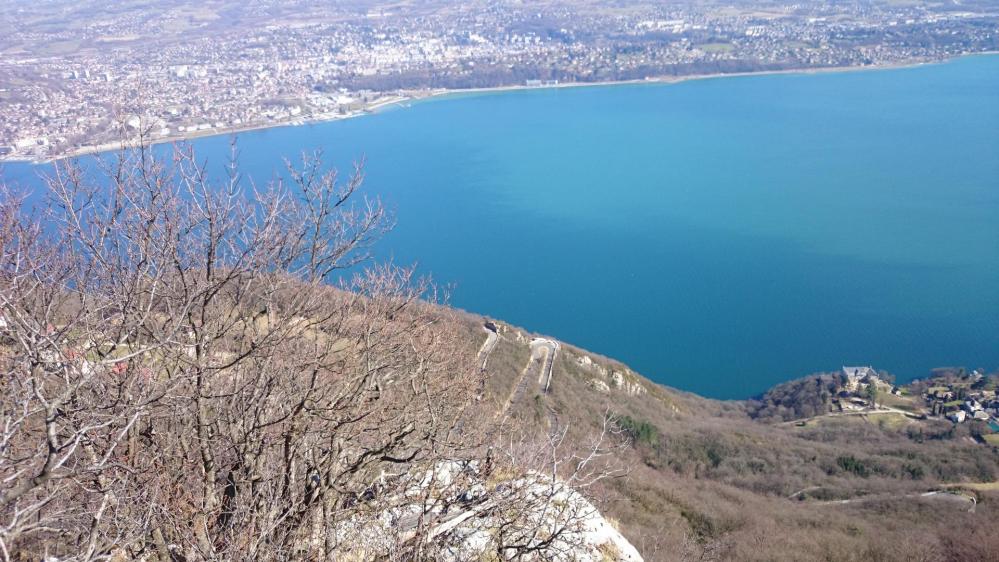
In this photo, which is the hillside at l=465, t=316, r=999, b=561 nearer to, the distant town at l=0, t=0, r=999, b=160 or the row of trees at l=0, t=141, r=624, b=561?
the row of trees at l=0, t=141, r=624, b=561

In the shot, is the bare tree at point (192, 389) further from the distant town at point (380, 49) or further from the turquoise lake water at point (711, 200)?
the distant town at point (380, 49)

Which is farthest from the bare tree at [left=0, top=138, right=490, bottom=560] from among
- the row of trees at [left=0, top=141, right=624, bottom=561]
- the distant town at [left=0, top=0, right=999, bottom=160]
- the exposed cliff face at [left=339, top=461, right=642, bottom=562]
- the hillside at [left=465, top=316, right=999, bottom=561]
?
the distant town at [left=0, top=0, right=999, bottom=160]

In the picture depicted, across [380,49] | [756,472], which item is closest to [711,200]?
[756,472]

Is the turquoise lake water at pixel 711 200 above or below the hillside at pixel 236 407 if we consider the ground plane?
below

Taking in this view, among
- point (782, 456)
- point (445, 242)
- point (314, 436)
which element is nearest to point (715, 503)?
point (782, 456)

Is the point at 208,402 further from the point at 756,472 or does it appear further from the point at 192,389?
the point at 756,472

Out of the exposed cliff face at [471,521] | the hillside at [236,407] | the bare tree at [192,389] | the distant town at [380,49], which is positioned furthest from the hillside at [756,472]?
the distant town at [380,49]
